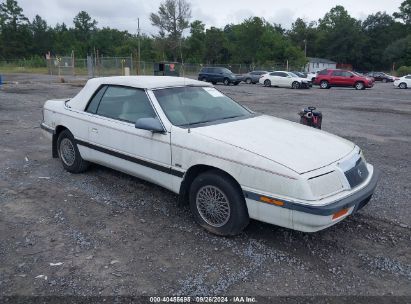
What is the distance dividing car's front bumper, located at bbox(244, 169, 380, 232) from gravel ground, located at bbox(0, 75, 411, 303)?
39cm

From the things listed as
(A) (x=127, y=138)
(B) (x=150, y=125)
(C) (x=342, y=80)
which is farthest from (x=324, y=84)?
(B) (x=150, y=125)

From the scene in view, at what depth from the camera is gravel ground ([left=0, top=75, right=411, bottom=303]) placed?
306 centimetres

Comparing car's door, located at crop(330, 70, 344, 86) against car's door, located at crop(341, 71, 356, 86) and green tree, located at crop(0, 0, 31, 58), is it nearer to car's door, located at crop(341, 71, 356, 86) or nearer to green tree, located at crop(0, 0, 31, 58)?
car's door, located at crop(341, 71, 356, 86)

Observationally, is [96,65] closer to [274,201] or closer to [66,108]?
[66,108]

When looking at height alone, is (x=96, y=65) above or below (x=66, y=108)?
above

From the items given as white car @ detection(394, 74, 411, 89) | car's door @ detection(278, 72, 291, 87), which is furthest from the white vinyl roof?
white car @ detection(394, 74, 411, 89)

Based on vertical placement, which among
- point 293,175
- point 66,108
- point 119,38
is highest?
point 119,38

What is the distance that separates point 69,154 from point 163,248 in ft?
9.08

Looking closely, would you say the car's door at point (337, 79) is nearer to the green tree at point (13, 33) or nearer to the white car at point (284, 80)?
the white car at point (284, 80)

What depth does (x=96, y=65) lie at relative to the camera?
3453cm

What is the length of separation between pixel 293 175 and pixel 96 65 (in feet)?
112

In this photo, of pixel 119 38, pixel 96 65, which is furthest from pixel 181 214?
pixel 119 38

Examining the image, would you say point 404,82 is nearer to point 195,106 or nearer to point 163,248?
point 195,106

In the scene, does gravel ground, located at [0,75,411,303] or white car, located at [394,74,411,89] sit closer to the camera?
gravel ground, located at [0,75,411,303]
